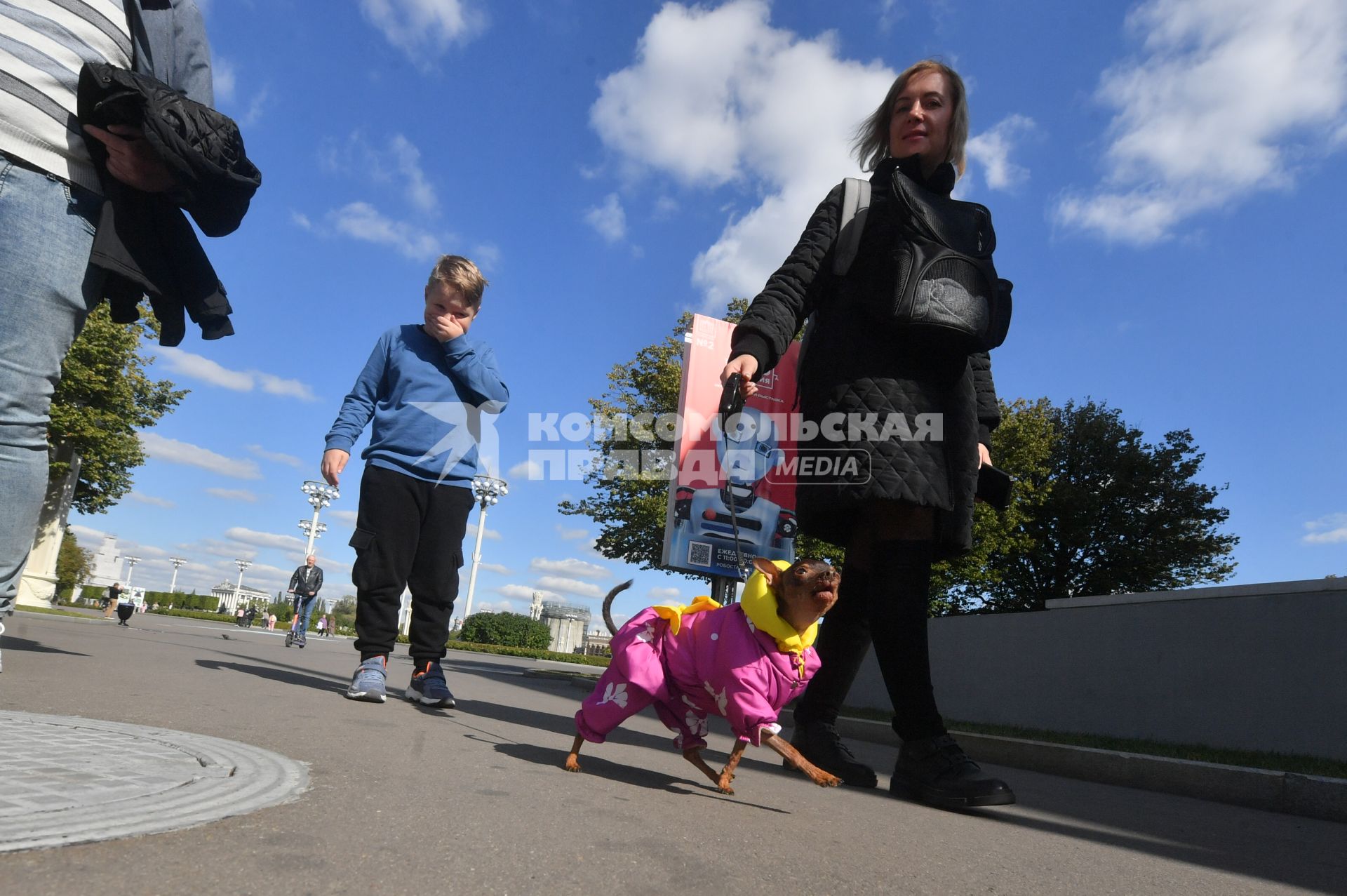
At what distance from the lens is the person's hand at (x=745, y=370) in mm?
3000

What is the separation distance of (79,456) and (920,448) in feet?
98.5

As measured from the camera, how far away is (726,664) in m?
2.66

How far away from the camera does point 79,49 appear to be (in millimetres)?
2824

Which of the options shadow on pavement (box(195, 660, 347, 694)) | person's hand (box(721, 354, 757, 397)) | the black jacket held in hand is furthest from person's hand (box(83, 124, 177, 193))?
shadow on pavement (box(195, 660, 347, 694))

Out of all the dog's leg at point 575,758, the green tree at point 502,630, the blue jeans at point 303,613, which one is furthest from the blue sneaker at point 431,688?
the green tree at point 502,630

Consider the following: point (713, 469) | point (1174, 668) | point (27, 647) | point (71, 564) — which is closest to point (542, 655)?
point (713, 469)

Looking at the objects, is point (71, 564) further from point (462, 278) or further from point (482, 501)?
point (462, 278)

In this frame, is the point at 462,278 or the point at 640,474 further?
the point at 640,474

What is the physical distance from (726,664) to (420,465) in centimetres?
244

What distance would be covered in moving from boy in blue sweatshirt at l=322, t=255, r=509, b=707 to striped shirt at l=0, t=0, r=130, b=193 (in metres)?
1.93

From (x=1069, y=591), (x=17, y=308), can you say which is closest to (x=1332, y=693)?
(x=17, y=308)

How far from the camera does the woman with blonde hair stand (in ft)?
9.86

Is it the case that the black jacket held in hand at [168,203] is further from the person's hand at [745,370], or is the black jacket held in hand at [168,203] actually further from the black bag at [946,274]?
the black bag at [946,274]

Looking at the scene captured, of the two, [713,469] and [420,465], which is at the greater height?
[713,469]
